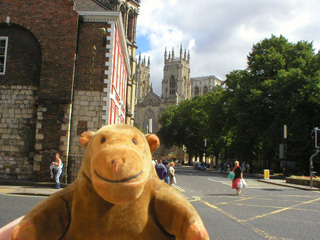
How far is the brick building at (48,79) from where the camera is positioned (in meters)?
15.7

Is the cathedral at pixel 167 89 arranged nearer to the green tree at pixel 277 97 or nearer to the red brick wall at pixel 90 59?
the green tree at pixel 277 97

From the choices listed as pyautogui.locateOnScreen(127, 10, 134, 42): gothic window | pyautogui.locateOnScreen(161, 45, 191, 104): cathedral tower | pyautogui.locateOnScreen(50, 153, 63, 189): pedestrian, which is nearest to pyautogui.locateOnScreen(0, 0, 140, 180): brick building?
pyautogui.locateOnScreen(50, 153, 63, 189): pedestrian

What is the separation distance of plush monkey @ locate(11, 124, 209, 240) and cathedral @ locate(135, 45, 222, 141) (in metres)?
104

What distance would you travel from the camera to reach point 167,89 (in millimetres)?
120625

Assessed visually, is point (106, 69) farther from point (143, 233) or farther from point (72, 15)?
point (143, 233)

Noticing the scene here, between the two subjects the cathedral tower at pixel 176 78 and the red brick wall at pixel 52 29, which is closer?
the red brick wall at pixel 52 29

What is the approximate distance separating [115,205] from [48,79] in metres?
14.6

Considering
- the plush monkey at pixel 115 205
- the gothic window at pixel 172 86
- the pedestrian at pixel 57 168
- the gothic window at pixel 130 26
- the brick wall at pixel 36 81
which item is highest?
the gothic window at pixel 172 86

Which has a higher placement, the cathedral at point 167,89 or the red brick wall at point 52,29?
the cathedral at point 167,89

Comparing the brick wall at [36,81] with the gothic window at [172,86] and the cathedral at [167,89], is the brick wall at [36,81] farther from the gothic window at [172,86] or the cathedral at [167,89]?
the gothic window at [172,86]

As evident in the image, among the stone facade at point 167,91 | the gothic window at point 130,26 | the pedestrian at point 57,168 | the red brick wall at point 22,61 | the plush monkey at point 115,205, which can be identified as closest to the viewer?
the plush monkey at point 115,205

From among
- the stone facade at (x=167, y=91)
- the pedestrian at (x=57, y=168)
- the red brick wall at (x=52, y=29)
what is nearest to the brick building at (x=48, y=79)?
the red brick wall at (x=52, y=29)

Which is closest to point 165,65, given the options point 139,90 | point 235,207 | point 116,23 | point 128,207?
point 139,90

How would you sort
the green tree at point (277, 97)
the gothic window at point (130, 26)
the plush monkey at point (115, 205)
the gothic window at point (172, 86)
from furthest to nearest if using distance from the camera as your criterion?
A: 1. the gothic window at point (172, 86)
2. the gothic window at point (130, 26)
3. the green tree at point (277, 97)
4. the plush monkey at point (115, 205)
